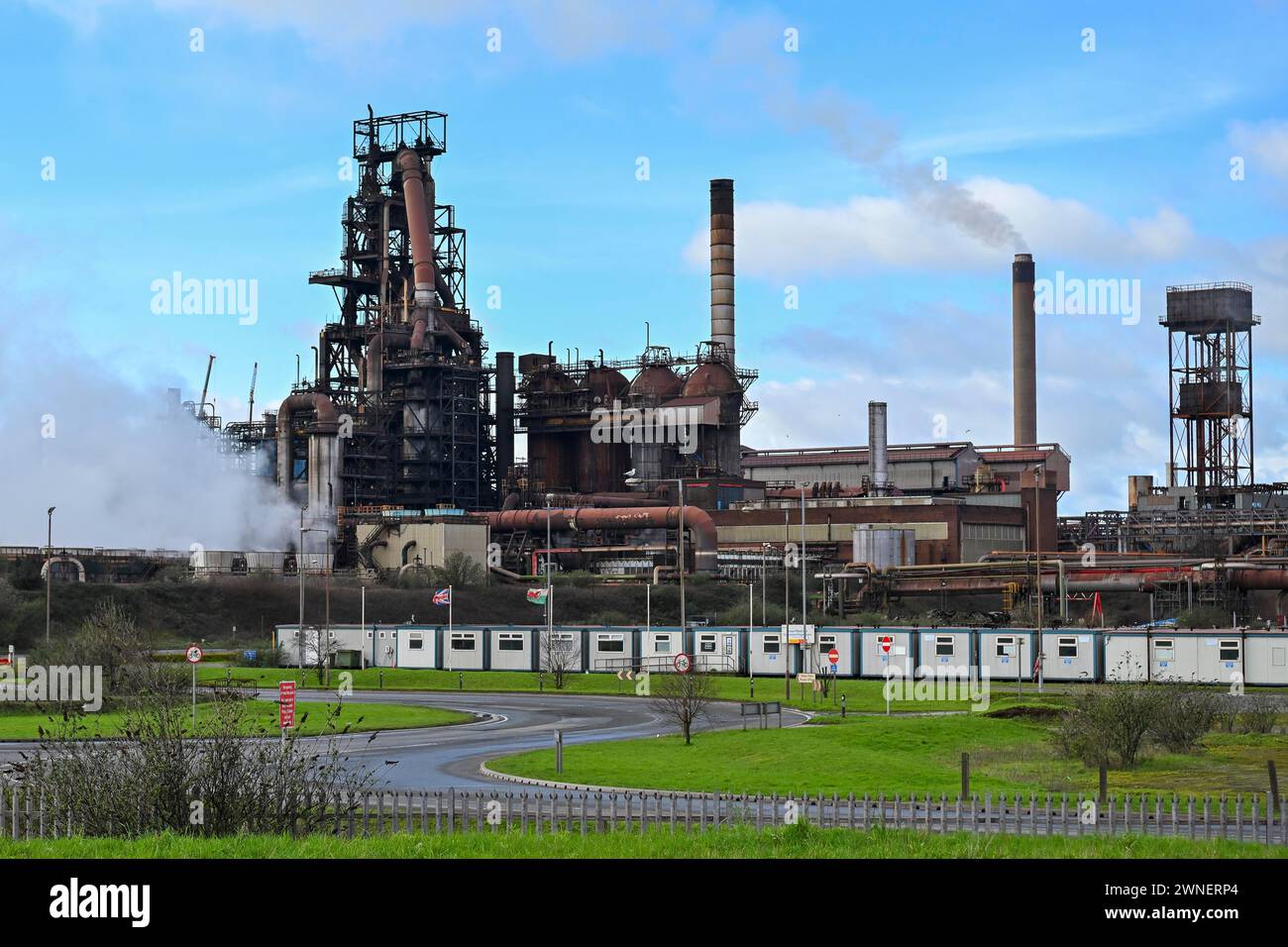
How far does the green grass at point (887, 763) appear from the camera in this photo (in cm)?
3603

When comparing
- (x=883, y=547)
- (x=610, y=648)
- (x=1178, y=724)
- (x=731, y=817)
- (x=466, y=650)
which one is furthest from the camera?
(x=883, y=547)

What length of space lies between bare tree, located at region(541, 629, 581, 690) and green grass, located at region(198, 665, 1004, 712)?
2.85 feet

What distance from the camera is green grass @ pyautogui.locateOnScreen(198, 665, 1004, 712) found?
64.1 metres

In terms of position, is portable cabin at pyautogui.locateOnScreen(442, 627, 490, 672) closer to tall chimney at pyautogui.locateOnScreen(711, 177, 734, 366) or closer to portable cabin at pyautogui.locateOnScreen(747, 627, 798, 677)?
portable cabin at pyautogui.locateOnScreen(747, 627, 798, 677)

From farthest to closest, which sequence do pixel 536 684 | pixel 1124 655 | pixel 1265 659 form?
pixel 536 684, pixel 1124 655, pixel 1265 659

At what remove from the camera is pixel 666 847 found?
20438 mm

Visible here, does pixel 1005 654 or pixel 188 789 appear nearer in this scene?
pixel 188 789

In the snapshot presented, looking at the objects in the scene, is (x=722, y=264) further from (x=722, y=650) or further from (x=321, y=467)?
(x=722, y=650)

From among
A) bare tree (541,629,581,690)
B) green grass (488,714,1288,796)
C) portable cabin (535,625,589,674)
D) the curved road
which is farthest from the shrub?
portable cabin (535,625,589,674)

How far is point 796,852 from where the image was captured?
65.6ft

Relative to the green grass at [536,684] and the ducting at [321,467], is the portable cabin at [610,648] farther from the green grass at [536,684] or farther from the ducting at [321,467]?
the ducting at [321,467]

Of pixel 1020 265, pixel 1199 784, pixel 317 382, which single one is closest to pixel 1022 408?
pixel 1020 265

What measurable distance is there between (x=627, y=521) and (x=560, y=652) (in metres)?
49.0

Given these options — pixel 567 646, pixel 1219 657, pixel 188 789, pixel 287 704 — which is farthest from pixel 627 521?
pixel 188 789
